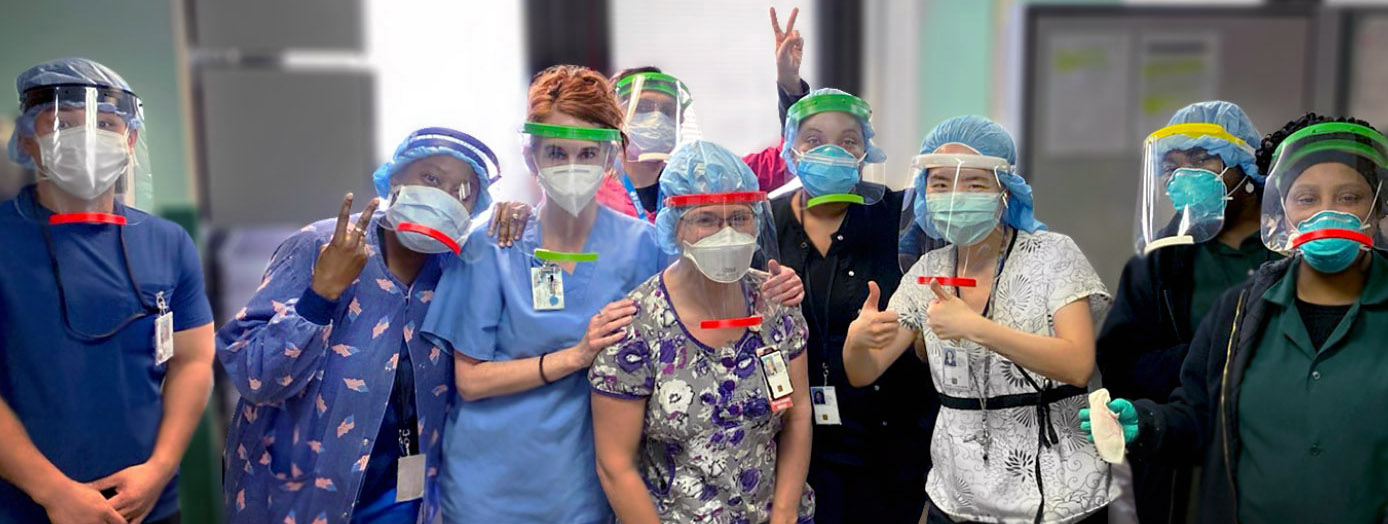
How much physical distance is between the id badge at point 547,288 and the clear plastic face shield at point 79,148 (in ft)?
2.77

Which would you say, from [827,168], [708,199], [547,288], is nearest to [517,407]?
[547,288]

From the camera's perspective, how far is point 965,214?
171cm

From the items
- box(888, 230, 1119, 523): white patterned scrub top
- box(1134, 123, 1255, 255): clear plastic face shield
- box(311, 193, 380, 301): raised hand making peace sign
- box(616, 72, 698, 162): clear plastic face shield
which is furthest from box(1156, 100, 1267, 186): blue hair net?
box(311, 193, 380, 301): raised hand making peace sign

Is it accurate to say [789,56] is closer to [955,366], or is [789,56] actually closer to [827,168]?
[827,168]

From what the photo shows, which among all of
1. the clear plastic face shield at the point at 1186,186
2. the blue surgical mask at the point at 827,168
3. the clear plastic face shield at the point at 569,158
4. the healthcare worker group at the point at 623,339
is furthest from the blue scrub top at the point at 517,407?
the clear plastic face shield at the point at 1186,186

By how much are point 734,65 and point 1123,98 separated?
5.09 feet

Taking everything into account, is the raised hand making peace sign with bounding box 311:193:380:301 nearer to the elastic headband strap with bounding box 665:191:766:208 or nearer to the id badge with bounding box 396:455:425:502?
the id badge with bounding box 396:455:425:502

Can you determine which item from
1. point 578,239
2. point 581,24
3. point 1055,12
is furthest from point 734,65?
point 578,239

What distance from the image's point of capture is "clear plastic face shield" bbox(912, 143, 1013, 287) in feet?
5.60

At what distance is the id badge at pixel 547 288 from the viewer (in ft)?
5.82

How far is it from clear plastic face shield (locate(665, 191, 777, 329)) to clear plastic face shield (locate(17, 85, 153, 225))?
1103 millimetres

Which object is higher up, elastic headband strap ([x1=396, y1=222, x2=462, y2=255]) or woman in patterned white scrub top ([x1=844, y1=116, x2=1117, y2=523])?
elastic headband strap ([x1=396, y1=222, x2=462, y2=255])

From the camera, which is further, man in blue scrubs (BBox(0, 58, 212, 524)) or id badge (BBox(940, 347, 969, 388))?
id badge (BBox(940, 347, 969, 388))

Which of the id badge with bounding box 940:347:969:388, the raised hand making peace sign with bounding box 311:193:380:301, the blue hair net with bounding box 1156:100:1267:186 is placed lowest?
the id badge with bounding box 940:347:969:388
